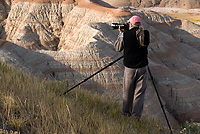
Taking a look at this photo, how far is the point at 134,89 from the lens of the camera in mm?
4242

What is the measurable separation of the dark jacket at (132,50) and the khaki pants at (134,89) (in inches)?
5.1

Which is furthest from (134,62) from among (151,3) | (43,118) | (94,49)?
(151,3)

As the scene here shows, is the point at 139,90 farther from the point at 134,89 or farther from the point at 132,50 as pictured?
the point at 132,50

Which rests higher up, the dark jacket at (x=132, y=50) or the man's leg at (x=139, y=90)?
the dark jacket at (x=132, y=50)

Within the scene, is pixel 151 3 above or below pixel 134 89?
above

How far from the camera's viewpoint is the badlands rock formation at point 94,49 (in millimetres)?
14241

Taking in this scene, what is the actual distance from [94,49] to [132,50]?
40.4ft

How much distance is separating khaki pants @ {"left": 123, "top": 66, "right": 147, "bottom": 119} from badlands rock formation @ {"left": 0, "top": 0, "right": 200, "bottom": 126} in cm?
493

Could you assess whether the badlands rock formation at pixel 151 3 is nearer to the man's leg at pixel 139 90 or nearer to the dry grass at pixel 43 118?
the man's leg at pixel 139 90

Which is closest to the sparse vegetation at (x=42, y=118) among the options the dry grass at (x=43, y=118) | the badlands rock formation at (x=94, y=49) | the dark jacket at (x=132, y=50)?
the dry grass at (x=43, y=118)

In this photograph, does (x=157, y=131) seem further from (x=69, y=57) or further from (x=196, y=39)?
(x=196, y=39)

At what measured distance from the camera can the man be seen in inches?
152

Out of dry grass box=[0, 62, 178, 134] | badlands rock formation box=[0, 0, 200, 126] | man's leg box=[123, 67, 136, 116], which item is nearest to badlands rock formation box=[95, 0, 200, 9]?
badlands rock formation box=[0, 0, 200, 126]

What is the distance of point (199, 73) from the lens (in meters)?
23.9
